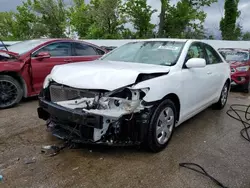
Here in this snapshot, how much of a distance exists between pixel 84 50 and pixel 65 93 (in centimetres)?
344

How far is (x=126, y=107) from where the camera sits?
8.35ft

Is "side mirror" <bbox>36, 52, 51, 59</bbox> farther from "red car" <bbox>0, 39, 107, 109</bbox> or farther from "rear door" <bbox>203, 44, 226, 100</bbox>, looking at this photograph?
"rear door" <bbox>203, 44, 226, 100</bbox>

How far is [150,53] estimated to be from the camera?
366 cm

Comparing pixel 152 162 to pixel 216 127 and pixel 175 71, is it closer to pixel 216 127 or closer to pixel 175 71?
pixel 175 71

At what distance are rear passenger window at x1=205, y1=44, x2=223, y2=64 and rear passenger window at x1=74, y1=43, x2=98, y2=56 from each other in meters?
3.11

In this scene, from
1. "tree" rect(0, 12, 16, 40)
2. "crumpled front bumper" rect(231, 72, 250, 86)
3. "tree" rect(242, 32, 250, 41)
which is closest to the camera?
"crumpled front bumper" rect(231, 72, 250, 86)

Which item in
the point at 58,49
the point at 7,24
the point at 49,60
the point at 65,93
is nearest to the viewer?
the point at 65,93

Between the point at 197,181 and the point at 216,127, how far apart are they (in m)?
1.85

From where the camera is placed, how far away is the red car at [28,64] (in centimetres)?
462

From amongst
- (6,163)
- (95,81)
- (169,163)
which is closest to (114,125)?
(95,81)

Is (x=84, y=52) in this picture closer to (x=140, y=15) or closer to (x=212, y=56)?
(x=212, y=56)

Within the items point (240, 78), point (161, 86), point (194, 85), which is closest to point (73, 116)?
point (161, 86)

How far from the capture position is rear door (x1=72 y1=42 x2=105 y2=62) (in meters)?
5.92

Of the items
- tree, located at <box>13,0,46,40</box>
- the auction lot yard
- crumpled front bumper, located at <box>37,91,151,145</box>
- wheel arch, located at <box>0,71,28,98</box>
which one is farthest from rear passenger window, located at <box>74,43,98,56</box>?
tree, located at <box>13,0,46,40</box>
